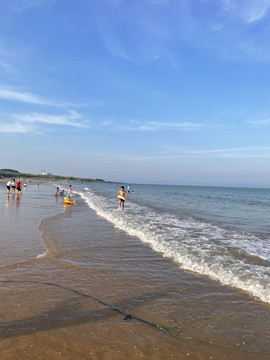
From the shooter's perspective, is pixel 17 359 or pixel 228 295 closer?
pixel 17 359

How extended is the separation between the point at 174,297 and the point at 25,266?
412 cm

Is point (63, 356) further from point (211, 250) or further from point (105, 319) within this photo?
point (211, 250)

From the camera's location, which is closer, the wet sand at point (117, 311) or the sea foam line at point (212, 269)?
the wet sand at point (117, 311)

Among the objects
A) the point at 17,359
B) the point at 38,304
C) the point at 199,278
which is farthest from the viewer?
the point at 199,278

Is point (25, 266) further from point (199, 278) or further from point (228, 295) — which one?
point (228, 295)

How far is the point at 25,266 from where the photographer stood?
6.82 m

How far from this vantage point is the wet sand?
3.70 metres

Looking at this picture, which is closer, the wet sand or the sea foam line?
the wet sand

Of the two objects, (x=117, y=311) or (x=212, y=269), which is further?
(x=212, y=269)

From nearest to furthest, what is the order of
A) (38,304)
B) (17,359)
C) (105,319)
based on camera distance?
(17,359), (105,319), (38,304)

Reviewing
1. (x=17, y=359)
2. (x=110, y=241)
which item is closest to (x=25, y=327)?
(x=17, y=359)

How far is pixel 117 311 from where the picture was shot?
15.6 ft

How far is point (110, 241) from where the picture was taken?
414 inches

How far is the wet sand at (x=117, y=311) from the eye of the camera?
3695 millimetres
